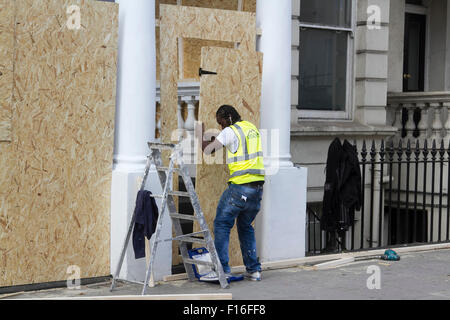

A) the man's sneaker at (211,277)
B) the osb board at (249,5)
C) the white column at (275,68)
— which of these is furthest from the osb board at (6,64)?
the osb board at (249,5)

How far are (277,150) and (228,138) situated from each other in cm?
163

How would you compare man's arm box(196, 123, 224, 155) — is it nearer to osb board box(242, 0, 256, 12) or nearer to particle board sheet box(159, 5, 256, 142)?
particle board sheet box(159, 5, 256, 142)

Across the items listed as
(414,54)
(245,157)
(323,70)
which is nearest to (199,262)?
(245,157)

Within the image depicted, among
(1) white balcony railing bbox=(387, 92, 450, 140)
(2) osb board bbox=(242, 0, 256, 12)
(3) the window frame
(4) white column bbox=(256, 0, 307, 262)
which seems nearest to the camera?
(4) white column bbox=(256, 0, 307, 262)

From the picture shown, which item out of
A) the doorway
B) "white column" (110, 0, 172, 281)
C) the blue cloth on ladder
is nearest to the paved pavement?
"white column" (110, 0, 172, 281)

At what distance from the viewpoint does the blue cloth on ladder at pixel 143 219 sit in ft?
26.2

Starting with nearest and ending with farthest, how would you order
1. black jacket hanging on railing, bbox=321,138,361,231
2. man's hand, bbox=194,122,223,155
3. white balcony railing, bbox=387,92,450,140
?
man's hand, bbox=194,122,223,155
black jacket hanging on railing, bbox=321,138,361,231
white balcony railing, bbox=387,92,450,140

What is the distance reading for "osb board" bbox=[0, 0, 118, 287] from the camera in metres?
7.78

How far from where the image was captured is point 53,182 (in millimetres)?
8023

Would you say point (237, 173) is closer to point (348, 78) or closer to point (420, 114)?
point (348, 78)

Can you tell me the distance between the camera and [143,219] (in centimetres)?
797

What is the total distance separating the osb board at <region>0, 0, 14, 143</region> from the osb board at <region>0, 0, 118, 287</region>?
0.08 m
